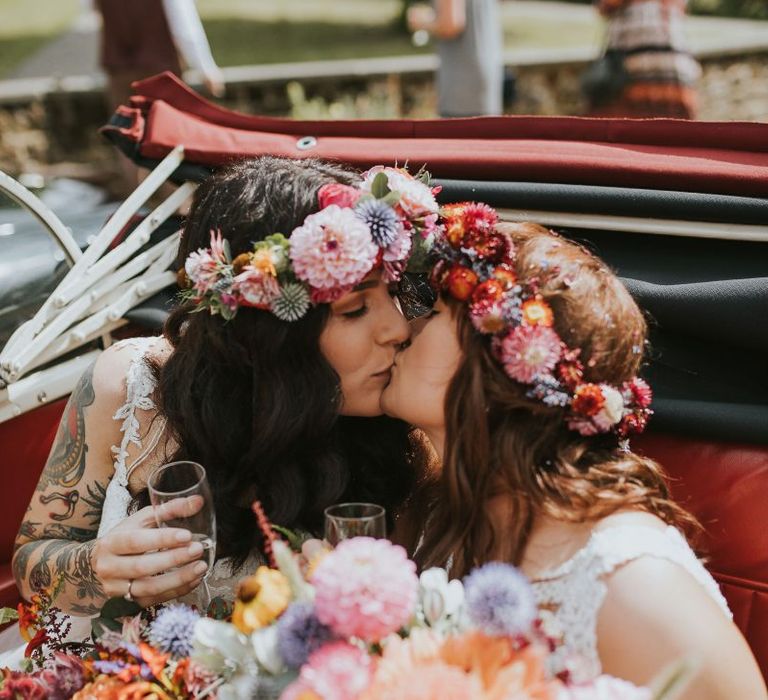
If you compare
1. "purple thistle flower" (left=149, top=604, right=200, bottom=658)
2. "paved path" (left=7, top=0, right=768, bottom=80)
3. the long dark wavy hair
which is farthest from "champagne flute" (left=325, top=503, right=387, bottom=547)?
"paved path" (left=7, top=0, right=768, bottom=80)

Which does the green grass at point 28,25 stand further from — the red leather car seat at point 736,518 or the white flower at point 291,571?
the white flower at point 291,571

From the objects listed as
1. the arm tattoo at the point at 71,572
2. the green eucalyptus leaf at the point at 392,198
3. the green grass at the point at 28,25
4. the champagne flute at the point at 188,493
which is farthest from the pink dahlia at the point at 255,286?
the green grass at the point at 28,25

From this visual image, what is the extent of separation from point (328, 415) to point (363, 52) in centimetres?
1229

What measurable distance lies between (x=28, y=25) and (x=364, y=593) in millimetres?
15707

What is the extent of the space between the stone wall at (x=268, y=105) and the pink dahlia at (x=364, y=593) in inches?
289

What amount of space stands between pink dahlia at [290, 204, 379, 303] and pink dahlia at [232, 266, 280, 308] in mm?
61

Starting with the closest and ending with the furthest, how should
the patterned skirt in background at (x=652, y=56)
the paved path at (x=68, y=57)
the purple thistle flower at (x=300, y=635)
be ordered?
the purple thistle flower at (x=300, y=635) < the patterned skirt in background at (x=652, y=56) < the paved path at (x=68, y=57)

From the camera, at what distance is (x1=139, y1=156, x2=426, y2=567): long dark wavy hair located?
2.05 metres

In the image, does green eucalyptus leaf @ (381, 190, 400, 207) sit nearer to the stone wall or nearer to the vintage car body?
the vintage car body

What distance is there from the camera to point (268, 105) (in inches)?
380

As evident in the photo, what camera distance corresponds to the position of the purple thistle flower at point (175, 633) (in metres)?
1.50

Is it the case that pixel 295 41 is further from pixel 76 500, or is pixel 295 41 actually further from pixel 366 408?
pixel 366 408

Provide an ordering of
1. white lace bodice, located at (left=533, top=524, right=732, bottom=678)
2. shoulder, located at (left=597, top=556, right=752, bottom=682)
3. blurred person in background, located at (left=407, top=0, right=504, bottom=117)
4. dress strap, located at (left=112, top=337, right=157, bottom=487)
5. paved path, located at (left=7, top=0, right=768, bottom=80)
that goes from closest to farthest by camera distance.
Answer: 1. shoulder, located at (left=597, top=556, right=752, bottom=682)
2. white lace bodice, located at (left=533, top=524, right=732, bottom=678)
3. dress strap, located at (left=112, top=337, right=157, bottom=487)
4. blurred person in background, located at (left=407, top=0, right=504, bottom=117)
5. paved path, located at (left=7, top=0, right=768, bottom=80)

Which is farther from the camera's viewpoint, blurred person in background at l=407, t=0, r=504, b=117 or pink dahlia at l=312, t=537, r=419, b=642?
blurred person in background at l=407, t=0, r=504, b=117
